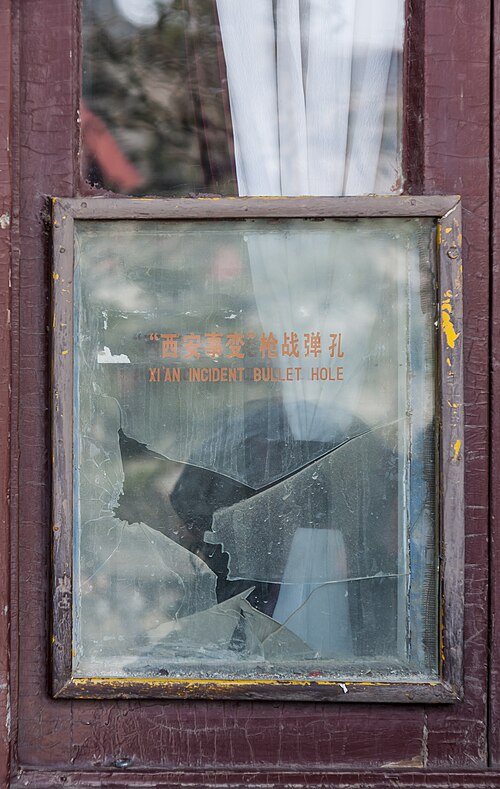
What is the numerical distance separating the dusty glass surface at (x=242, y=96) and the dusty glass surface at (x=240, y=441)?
154mm

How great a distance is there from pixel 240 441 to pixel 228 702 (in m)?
0.63

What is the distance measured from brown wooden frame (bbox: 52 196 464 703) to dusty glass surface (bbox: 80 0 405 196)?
0.10m

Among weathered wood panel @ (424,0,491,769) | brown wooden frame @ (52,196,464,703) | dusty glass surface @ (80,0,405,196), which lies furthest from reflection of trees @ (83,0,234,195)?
weathered wood panel @ (424,0,491,769)

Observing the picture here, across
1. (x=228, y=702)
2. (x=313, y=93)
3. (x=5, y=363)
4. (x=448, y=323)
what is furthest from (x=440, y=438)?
(x=5, y=363)

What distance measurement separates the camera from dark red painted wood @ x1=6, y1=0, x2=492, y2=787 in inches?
60.7

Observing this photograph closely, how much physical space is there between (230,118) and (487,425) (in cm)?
100

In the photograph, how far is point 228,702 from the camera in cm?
155

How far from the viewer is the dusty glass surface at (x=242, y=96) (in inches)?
63.7

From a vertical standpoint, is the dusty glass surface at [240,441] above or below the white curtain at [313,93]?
below

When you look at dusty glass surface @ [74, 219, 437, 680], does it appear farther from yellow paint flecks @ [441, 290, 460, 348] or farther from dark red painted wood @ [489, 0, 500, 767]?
dark red painted wood @ [489, 0, 500, 767]

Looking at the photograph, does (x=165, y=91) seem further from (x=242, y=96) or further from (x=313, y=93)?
(x=313, y=93)

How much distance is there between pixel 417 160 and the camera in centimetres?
158

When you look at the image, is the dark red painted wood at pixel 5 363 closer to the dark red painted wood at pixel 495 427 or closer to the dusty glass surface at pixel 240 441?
the dusty glass surface at pixel 240 441

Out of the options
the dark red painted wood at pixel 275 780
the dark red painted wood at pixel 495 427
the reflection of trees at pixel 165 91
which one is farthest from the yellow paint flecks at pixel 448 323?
the dark red painted wood at pixel 275 780
